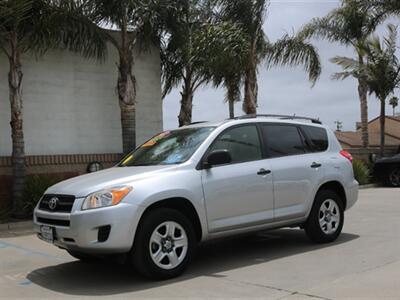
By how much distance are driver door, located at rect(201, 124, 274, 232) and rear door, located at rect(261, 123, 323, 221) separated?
159 mm

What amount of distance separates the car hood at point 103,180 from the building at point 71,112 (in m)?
5.78

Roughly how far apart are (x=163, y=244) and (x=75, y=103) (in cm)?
809

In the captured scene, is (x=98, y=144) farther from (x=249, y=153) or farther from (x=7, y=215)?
Answer: (x=249, y=153)

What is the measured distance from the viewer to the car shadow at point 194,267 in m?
5.97

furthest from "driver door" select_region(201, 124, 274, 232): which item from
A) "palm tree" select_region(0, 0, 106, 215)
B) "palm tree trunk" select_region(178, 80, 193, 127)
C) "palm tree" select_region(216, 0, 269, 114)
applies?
"palm tree" select_region(216, 0, 269, 114)

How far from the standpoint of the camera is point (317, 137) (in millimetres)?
8164

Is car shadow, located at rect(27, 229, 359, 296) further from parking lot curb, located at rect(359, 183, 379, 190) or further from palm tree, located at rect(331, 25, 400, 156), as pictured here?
palm tree, located at rect(331, 25, 400, 156)

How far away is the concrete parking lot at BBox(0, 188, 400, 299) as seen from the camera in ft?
18.2

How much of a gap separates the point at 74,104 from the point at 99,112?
0.70 m

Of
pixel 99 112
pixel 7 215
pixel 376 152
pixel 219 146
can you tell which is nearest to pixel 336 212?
pixel 219 146

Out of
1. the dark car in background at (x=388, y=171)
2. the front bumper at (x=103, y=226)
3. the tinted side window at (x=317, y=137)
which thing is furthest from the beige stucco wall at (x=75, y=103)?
the dark car in background at (x=388, y=171)

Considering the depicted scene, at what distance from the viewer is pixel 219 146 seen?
22.6ft

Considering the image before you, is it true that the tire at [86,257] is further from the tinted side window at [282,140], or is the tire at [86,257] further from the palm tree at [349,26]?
the palm tree at [349,26]

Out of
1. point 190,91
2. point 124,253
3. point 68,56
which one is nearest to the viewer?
point 124,253
